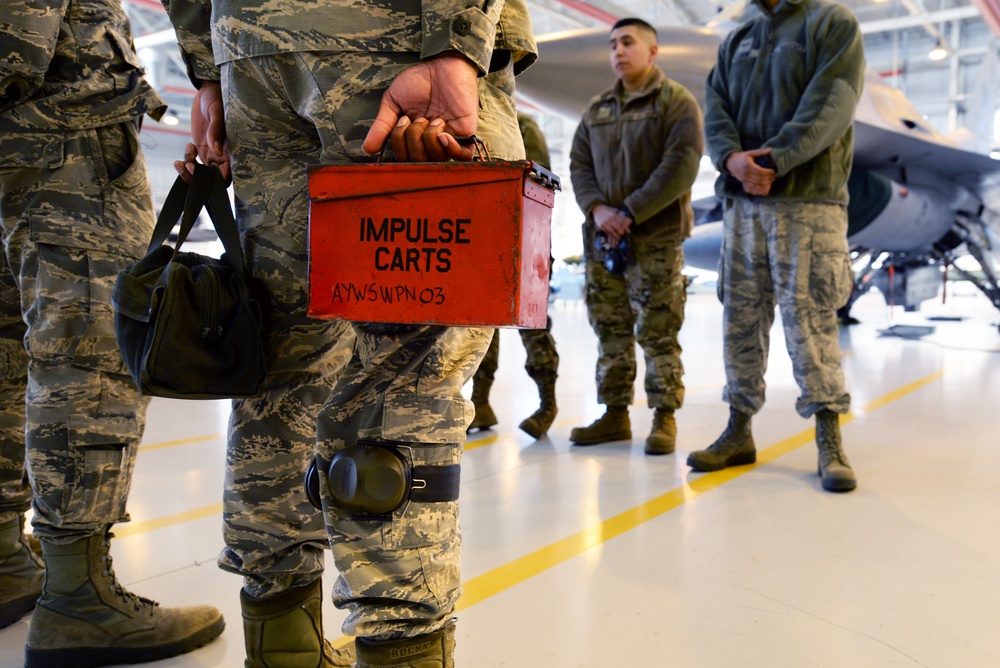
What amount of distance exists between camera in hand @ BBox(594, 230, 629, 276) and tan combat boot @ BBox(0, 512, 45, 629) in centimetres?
219

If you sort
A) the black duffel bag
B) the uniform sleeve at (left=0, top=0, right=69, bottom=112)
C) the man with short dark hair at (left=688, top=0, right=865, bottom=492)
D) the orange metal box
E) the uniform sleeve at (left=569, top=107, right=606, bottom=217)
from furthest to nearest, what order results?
the uniform sleeve at (left=569, top=107, right=606, bottom=217), the man with short dark hair at (left=688, top=0, right=865, bottom=492), the uniform sleeve at (left=0, top=0, right=69, bottom=112), the black duffel bag, the orange metal box

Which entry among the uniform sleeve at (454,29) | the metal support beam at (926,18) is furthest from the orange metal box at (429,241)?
the metal support beam at (926,18)

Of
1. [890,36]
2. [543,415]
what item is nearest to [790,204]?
[543,415]

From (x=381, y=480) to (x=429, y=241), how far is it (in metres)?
0.28

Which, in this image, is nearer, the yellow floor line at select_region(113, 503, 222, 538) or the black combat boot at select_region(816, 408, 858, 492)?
the yellow floor line at select_region(113, 503, 222, 538)

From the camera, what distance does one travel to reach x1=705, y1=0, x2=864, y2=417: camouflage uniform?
96.7 inches

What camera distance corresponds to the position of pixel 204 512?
214 centimetres

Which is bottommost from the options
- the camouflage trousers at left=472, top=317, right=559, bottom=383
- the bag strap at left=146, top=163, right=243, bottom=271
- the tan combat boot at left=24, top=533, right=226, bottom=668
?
the tan combat boot at left=24, top=533, right=226, bottom=668

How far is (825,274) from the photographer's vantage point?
249 cm

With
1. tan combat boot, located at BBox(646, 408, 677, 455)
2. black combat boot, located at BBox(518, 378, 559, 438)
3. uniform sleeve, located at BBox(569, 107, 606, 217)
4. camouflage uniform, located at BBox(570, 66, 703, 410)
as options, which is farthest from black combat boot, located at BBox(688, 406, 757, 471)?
uniform sleeve, located at BBox(569, 107, 606, 217)

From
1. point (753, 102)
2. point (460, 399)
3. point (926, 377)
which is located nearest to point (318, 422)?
point (460, 399)

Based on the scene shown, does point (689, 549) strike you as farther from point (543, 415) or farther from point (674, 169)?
point (674, 169)

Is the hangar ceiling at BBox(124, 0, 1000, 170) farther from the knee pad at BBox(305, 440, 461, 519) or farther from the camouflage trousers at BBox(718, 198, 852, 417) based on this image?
the knee pad at BBox(305, 440, 461, 519)

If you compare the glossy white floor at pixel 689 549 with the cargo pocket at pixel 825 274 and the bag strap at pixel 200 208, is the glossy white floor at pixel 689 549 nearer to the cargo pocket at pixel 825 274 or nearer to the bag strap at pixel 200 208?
the cargo pocket at pixel 825 274
